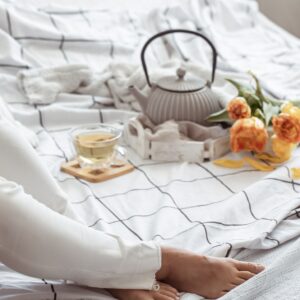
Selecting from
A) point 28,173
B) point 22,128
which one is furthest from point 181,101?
point 28,173

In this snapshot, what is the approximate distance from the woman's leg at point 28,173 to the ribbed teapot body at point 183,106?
0.44 m

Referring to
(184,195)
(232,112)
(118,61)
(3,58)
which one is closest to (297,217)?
(184,195)

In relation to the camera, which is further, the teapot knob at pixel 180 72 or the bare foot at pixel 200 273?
the teapot knob at pixel 180 72

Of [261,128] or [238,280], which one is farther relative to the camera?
[261,128]

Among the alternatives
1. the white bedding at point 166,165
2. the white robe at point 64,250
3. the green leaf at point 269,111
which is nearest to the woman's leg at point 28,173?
the white bedding at point 166,165

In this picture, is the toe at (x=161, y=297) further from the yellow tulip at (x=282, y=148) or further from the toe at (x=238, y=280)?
the yellow tulip at (x=282, y=148)

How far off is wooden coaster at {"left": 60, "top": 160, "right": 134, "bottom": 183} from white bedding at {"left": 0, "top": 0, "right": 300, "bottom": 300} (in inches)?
0.8

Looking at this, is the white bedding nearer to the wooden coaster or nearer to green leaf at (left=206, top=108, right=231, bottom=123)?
the wooden coaster

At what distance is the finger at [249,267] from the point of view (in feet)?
3.18

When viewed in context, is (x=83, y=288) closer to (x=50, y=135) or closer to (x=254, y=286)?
(x=254, y=286)

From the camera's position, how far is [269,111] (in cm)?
145

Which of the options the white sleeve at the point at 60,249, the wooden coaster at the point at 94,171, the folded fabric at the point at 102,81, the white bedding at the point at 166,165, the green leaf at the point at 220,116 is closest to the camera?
the white sleeve at the point at 60,249

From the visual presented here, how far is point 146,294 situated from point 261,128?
0.60m

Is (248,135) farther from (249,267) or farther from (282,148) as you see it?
(249,267)
